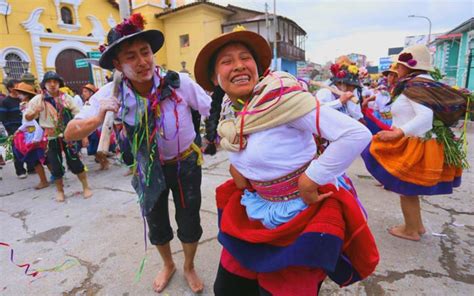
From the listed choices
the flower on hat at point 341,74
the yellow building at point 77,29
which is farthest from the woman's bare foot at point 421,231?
the yellow building at point 77,29

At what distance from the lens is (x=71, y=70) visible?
52.2 feet

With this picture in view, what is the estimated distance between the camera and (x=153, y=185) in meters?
1.97

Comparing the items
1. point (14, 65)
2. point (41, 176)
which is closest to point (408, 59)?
point (41, 176)

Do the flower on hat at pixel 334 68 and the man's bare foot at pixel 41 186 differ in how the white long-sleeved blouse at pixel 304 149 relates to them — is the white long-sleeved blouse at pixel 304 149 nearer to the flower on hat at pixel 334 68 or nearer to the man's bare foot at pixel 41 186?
the flower on hat at pixel 334 68

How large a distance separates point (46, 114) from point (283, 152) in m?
4.20

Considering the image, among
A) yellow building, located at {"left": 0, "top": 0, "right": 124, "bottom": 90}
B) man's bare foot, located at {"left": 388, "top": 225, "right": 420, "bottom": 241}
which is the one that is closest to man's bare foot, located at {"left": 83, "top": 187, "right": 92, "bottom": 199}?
man's bare foot, located at {"left": 388, "top": 225, "right": 420, "bottom": 241}

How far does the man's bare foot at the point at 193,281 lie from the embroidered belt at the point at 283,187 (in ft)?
4.12

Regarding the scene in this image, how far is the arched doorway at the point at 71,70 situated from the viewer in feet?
50.8

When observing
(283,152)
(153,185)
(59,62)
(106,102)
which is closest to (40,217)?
(153,185)

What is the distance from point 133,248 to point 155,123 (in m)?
1.55

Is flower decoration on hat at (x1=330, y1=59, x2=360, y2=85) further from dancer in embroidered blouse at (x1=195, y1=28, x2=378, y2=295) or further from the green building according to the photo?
the green building

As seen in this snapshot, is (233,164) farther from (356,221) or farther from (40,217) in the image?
(40,217)

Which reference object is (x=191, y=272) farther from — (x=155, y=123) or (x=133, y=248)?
(x=155, y=123)

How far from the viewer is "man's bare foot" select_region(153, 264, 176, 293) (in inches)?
89.0
